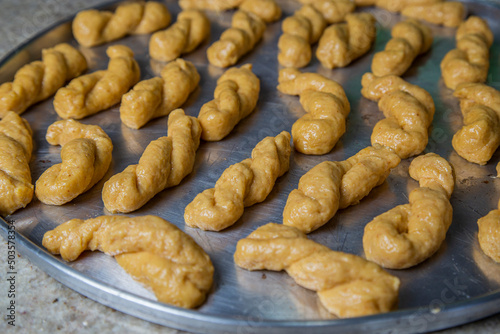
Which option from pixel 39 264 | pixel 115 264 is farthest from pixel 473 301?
pixel 39 264

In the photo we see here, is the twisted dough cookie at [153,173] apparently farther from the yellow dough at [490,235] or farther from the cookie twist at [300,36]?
the yellow dough at [490,235]

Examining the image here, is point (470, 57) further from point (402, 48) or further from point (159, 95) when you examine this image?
point (159, 95)

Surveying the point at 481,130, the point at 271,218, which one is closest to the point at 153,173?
the point at 271,218

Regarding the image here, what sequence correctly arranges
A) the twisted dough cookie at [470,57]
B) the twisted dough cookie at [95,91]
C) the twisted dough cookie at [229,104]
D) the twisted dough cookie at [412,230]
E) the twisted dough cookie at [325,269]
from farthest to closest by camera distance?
the twisted dough cookie at [470,57]
the twisted dough cookie at [95,91]
the twisted dough cookie at [229,104]
the twisted dough cookie at [412,230]
the twisted dough cookie at [325,269]

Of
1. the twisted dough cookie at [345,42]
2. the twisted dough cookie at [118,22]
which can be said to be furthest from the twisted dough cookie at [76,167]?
the twisted dough cookie at [345,42]

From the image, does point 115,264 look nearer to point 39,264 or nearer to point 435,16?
point 39,264

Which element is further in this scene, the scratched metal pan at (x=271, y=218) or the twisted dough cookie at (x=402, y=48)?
the twisted dough cookie at (x=402, y=48)
